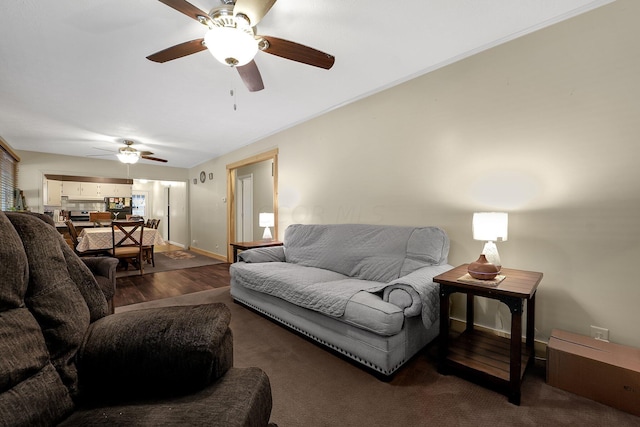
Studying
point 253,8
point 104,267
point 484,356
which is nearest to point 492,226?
point 484,356

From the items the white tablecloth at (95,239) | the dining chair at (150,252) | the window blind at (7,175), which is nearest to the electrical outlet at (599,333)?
the white tablecloth at (95,239)

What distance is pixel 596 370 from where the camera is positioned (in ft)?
4.84

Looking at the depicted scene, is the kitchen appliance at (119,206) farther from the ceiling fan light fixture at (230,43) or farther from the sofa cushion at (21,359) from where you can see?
the sofa cushion at (21,359)

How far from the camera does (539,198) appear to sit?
6.50ft

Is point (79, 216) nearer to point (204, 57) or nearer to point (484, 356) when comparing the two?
point (204, 57)

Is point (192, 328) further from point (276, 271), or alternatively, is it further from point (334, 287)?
point (276, 271)

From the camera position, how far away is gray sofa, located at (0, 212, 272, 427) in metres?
0.68

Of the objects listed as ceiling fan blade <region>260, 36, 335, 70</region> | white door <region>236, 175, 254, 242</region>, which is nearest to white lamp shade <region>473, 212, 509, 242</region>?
ceiling fan blade <region>260, 36, 335, 70</region>

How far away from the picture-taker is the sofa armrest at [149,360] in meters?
0.79

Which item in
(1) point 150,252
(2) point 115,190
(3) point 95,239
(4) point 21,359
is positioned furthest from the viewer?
(2) point 115,190

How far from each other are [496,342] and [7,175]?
742cm

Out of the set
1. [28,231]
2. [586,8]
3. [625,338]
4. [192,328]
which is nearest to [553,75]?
[586,8]

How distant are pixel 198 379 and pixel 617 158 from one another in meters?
2.53

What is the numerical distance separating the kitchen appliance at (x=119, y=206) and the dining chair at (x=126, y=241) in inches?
135
